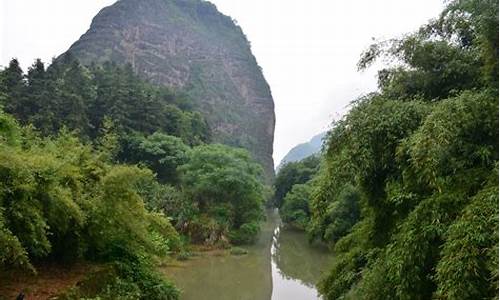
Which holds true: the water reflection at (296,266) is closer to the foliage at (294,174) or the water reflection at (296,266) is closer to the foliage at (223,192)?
the foliage at (223,192)

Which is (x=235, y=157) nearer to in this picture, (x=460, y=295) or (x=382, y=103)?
(x=382, y=103)

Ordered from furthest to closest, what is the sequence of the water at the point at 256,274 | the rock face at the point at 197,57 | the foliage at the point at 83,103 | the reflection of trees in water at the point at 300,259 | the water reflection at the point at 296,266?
the rock face at the point at 197,57 → the foliage at the point at 83,103 → the reflection of trees in water at the point at 300,259 → the water reflection at the point at 296,266 → the water at the point at 256,274

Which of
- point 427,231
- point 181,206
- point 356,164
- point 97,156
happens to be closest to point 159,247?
point 97,156

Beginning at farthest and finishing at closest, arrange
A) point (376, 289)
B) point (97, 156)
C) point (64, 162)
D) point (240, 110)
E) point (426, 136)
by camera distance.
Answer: point (240, 110)
point (97, 156)
point (64, 162)
point (376, 289)
point (426, 136)

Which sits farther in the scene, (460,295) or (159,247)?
(159,247)

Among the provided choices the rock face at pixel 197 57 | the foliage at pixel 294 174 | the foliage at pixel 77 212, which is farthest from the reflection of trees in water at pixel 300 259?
the rock face at pixel 197 57

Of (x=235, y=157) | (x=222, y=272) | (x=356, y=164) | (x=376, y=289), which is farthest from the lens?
(x=235, y=157)

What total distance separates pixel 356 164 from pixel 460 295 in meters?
1.98

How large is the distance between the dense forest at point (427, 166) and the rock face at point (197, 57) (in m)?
54.4

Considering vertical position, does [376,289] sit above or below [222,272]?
above

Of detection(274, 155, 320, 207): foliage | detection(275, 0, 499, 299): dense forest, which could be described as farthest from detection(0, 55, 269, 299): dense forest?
detection(274, 155, 320, 207): foliage

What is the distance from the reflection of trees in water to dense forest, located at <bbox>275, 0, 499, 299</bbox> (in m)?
12.1

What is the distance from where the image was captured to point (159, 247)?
11.1m

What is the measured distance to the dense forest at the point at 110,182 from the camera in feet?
24.5
